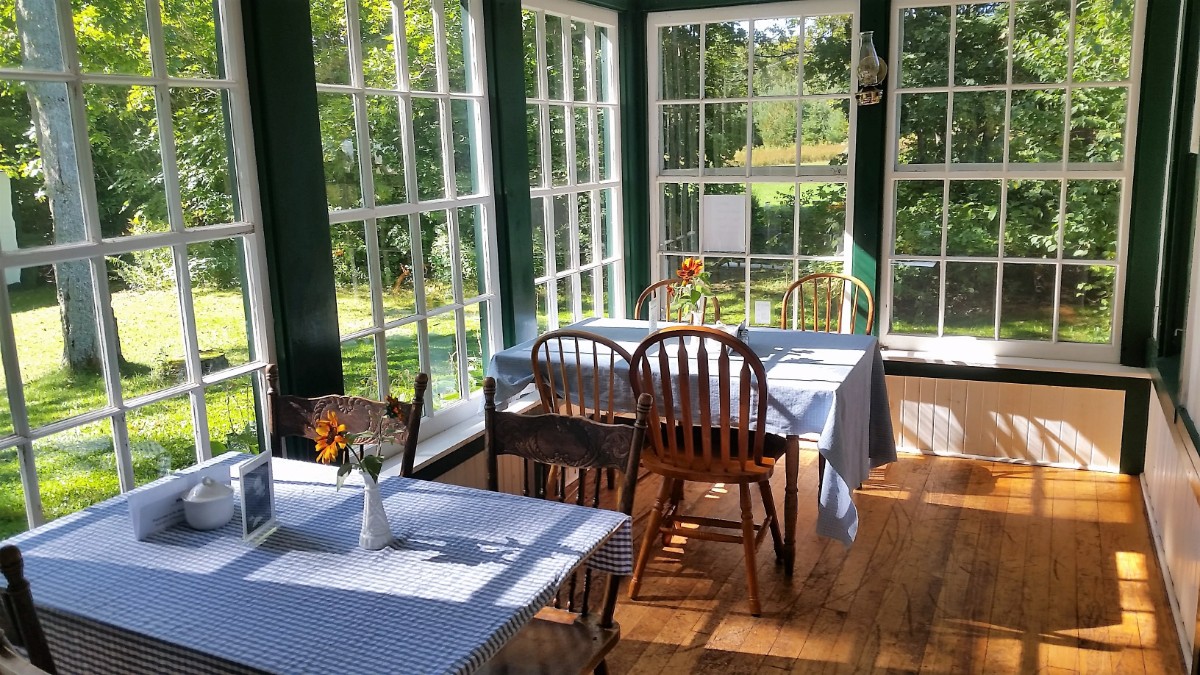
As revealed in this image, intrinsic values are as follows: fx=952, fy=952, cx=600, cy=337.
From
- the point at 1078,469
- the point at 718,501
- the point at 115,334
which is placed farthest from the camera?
the point at 1078,469

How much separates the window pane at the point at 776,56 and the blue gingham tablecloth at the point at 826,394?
1465 millimetres

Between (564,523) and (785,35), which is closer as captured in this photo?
(564,523)

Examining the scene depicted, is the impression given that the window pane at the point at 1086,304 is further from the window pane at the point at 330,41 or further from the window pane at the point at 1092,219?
the window pane at the point at 330,41

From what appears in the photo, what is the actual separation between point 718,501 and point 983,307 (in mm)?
1682

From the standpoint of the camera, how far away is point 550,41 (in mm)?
4297

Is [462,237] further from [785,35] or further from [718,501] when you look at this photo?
[785,35]

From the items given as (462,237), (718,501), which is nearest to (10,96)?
(462,237)

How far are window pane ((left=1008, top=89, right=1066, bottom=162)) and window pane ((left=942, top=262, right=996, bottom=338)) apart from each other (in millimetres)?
546

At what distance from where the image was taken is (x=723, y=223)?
16.6 feet

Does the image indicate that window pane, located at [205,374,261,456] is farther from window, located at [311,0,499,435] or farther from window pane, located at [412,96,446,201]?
window pane, located at [412,96,446,201]

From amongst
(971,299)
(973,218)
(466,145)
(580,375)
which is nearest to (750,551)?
(580,375)

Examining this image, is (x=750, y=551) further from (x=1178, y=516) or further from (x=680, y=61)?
(x=680, y=61)

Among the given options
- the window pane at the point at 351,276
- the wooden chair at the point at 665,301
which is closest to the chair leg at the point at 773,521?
the wooden chair at the point at 665,301

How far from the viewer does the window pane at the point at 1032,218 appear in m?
4.43
